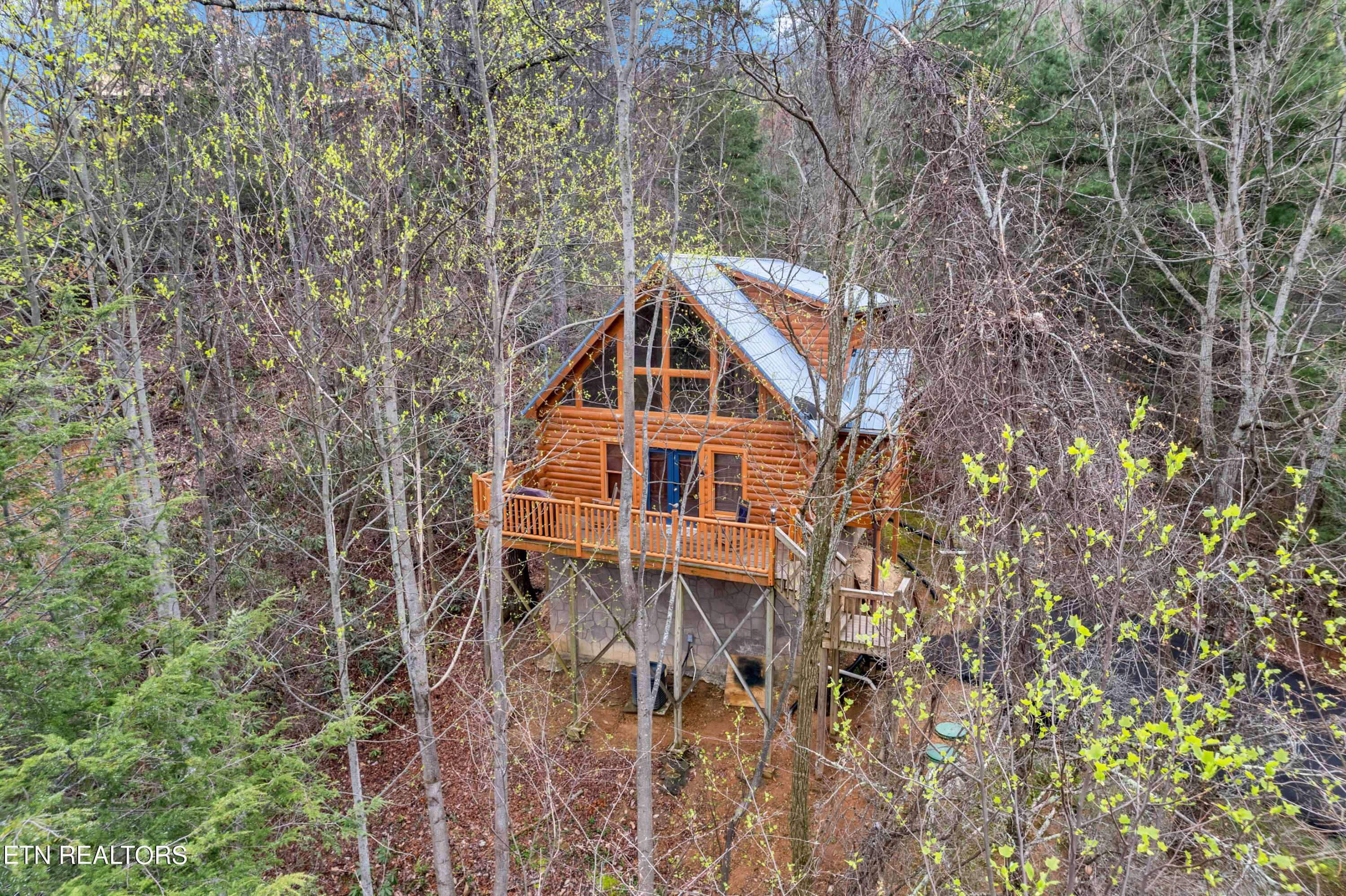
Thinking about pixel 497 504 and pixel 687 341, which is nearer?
pixel 497 504

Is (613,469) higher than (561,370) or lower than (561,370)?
lower

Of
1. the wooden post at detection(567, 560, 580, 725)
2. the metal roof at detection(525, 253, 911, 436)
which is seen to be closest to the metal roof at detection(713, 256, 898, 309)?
the metal roof at detection(525, 253, 911, 436)

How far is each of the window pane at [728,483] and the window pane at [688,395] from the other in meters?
1.05

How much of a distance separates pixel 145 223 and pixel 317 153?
5.38 metres

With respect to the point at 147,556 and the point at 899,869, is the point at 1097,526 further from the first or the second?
the point at 147,556

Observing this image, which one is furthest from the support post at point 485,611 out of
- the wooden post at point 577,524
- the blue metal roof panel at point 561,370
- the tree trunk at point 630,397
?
the blue metal roof panel at point 561,370

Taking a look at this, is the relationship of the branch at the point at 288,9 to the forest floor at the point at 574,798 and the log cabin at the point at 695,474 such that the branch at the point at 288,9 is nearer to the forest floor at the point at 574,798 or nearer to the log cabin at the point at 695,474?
the log cabin at the point at 695,474

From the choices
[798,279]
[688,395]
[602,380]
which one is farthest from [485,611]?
[798,279]

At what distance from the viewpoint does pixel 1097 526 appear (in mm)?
5441

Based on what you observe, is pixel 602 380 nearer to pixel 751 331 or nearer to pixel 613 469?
pixel 613 469

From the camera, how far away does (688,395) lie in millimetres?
13312

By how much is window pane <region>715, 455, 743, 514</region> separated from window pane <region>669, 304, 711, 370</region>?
190 centimetres

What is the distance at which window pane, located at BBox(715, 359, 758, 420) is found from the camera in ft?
42.3

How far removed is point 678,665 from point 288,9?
44.0ft
